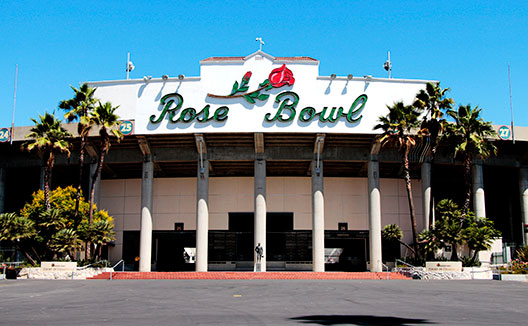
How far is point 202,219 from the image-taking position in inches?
1710

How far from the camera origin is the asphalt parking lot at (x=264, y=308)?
13.3 m

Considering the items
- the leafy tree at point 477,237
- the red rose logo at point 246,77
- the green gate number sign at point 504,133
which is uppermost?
the red rose logo at point 246,77

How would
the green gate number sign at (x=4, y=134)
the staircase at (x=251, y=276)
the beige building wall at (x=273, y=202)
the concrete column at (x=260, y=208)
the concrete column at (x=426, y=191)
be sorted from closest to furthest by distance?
the staircase at (x=251, y=276) → the concrete column at (x=260, y=208) → the concrete column at (x=426, y=191) → the green gate number sign at (x=4, y=134) → the beige building wall at (x=273, y=202)

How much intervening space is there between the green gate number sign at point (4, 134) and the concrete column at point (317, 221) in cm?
2633

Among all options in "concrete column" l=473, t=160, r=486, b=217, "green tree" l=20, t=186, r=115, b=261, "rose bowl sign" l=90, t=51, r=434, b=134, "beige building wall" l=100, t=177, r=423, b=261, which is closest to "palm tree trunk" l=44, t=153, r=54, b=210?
"green tree" l=20, t=186, r=115, b=261

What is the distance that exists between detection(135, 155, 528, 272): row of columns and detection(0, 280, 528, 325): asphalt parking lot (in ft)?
66.2

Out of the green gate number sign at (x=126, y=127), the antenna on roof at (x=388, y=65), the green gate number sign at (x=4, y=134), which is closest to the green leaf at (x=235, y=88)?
the green gate number sign at (x=126, y=127)

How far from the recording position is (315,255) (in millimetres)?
42656

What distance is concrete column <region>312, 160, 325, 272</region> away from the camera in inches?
1679

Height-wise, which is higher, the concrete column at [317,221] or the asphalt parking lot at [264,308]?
the concrete column at [317,221]

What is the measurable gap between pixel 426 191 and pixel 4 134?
120ft

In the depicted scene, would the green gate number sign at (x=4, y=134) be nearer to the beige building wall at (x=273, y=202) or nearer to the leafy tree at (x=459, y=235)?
the beige building wall at (x=273, y=202)

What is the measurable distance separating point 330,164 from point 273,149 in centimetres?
689

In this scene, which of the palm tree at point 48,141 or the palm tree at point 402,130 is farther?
the palm tree at point 402,130
